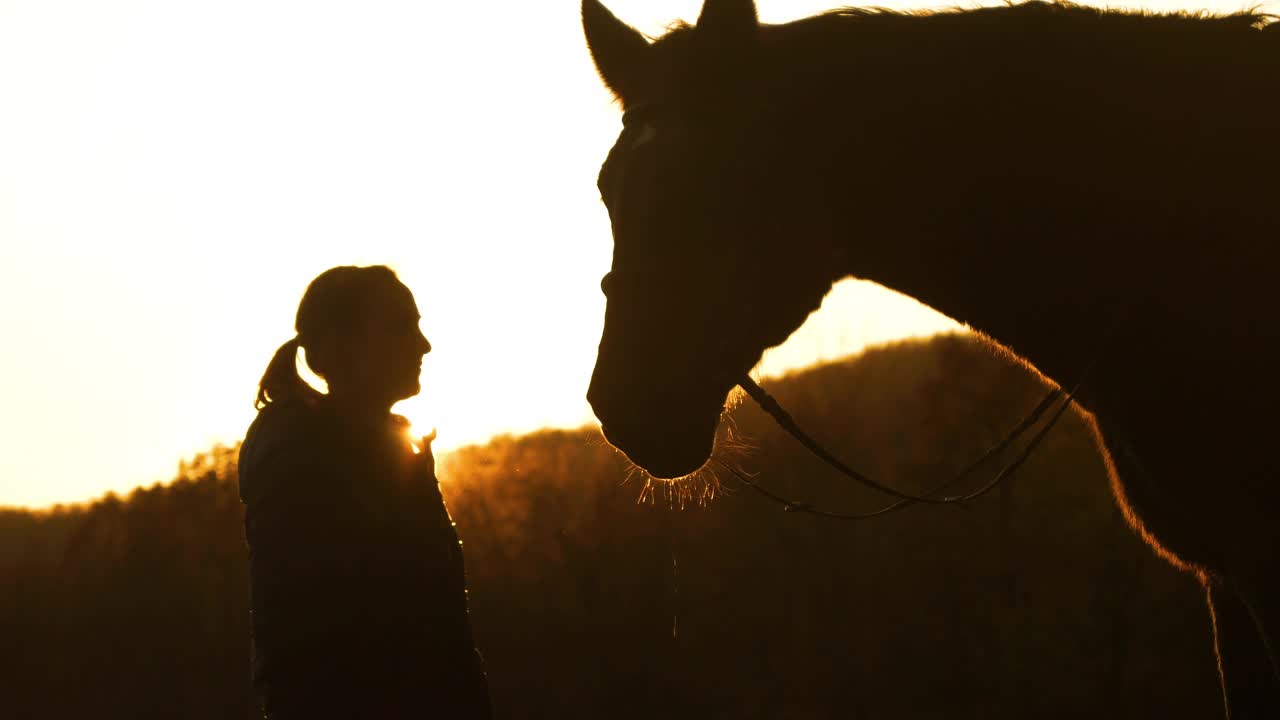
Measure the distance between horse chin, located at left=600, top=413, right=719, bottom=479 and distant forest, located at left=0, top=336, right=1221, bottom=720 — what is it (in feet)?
53.4

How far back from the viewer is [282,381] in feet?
12.4

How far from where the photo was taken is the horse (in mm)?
2789

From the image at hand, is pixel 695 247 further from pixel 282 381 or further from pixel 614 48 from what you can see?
pixel 282 381

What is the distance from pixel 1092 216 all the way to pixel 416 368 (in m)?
2.26

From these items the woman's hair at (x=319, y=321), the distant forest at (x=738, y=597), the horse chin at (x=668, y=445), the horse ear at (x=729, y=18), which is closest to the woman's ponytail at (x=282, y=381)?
the woman's hair at (x=319, y=321)

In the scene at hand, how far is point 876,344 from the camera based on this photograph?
32.5m

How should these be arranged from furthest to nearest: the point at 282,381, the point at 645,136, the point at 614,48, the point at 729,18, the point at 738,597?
the point at 738,597 < the point at 282,381 < the point at 614,48 < the point at 645,136 < the point at 729,18

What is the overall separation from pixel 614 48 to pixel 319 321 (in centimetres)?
137

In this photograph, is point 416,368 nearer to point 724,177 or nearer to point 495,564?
point 724,177

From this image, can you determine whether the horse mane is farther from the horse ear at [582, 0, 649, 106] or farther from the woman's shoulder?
the woman's shoulder

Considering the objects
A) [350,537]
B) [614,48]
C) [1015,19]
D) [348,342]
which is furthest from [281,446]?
[1015,19]

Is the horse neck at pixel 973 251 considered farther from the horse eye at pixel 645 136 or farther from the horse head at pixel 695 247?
the horse eye at pixel 645 136

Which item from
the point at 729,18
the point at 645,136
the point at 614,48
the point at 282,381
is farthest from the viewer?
the point at 282,381

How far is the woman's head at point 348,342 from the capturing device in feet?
12.5
